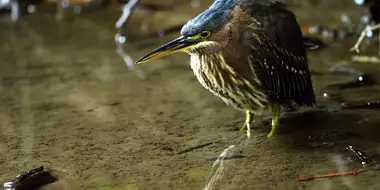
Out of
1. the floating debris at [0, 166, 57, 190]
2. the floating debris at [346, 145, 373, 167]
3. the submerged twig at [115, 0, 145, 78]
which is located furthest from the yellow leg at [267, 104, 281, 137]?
the submerged twig at [115, 0, 145, 78]

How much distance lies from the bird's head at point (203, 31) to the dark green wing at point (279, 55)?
0.63ft

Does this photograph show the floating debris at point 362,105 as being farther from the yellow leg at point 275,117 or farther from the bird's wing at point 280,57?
the yellow leg at point 275,117

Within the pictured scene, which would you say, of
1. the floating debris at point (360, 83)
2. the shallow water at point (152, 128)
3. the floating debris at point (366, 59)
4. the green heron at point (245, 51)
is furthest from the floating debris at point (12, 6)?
the green heron at point (245, 51)

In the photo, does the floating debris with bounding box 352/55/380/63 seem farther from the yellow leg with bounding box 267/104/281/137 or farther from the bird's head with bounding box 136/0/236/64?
the bird's head with bounding box 136/0/236/64

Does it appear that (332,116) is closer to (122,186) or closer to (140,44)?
(122,186)

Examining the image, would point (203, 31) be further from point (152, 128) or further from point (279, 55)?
point (152, 128)

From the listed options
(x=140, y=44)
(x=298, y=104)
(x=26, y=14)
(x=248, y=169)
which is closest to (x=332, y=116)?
(x=298, y=104)

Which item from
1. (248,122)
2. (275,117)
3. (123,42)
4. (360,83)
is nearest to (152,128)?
(248,122)

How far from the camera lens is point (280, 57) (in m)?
3.62

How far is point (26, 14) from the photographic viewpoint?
7367mm

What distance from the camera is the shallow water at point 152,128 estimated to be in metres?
3.22

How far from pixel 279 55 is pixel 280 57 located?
0.7 inches

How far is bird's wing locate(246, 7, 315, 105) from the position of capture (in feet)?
11.5

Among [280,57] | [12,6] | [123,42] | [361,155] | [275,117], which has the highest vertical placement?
[12,6]
